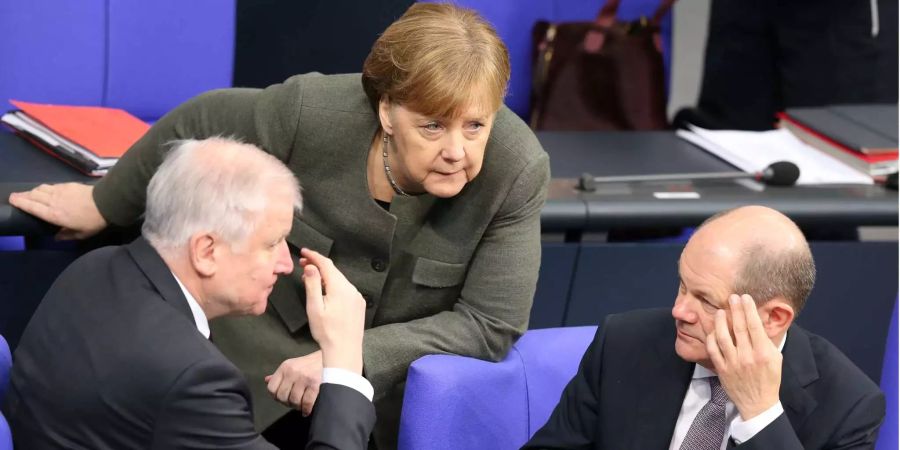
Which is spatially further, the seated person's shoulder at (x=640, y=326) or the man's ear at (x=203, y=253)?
the seated person's shoulder at (x=640, y=326)

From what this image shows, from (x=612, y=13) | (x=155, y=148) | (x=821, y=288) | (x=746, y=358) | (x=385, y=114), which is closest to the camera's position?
(x=746, y=358)

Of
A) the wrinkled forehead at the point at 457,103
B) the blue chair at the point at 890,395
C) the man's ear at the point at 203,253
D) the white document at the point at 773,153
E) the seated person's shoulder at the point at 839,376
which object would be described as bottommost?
the blue chair at the point at 890,395

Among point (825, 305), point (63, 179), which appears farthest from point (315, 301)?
point (825, 305)

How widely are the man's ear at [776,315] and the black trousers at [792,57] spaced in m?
2.18

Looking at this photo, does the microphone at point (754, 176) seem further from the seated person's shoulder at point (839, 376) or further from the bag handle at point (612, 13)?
the seated person's shoulder at point (839, 376)

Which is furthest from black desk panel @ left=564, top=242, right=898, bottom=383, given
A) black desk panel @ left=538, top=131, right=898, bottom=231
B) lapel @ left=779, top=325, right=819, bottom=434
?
lapel @ left=779, top=325, right=819, bottom=434

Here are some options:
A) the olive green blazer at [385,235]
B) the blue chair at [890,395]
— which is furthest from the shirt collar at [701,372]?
the blue chair at [890,395]

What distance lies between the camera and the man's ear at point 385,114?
7.95 ft

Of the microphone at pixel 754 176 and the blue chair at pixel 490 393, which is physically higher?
the microphone at pixel 754 176

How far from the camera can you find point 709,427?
2.22m

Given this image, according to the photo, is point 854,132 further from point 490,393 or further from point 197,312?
point 197,312

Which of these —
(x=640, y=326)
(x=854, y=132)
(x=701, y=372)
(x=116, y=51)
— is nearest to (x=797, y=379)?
(x=701, y=372)

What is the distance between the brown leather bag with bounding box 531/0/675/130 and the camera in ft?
12.6

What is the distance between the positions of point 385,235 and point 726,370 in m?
0.78
